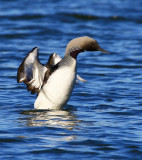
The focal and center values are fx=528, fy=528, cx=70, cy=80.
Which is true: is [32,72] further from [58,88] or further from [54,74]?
[58,88]

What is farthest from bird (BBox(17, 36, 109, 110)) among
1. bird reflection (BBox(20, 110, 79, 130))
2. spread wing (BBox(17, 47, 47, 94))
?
bird reflection (BBox(20, 110, 79, 130))

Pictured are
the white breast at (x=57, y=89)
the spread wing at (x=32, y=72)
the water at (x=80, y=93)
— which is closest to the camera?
the water at (x=80, y=93)

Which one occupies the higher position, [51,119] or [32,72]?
[32,72]

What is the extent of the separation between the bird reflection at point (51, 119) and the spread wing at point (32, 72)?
48 cm

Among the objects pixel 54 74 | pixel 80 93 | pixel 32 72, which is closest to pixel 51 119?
pixel 54 74

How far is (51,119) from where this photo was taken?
26.8 feet

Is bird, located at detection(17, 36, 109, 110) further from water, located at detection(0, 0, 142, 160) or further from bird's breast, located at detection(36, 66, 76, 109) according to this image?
water, located at detection(0, 0, 142, 160)

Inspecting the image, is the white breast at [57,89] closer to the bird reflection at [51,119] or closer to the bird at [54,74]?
the bird at [54,74]

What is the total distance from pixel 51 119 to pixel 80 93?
7.71 feet

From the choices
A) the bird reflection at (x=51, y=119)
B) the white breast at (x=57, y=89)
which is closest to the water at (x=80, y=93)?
the bird reflection at (x=51, y=119)

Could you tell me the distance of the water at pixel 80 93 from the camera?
6.76m

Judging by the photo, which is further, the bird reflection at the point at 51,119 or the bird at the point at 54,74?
the bird at the point at 54,74

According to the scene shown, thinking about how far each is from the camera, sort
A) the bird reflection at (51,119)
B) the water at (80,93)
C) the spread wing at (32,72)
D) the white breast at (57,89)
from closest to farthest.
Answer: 1. the water at (80,93)
2. the bird reflection at (51,119)
3. the white breast at (57,89)
4. the spread wing at (32,72)

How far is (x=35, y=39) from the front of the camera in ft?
54.3
